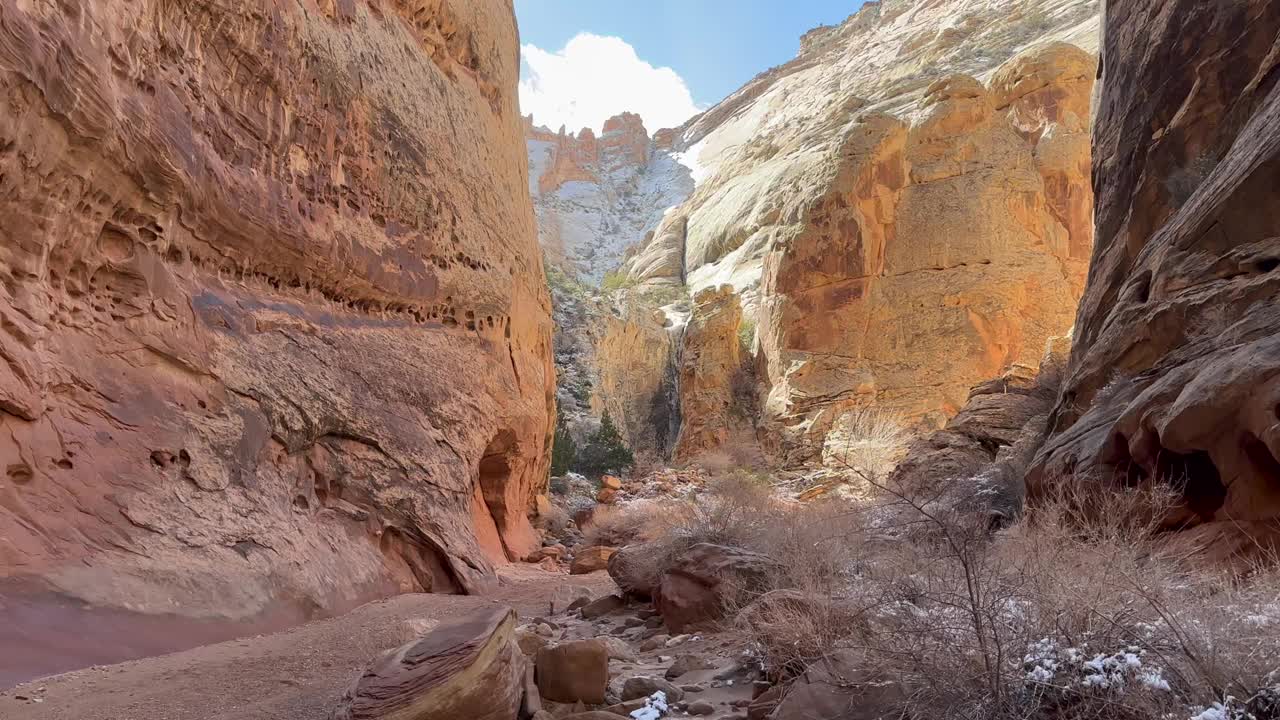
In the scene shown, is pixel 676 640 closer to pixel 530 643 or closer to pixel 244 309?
pixel 530 643

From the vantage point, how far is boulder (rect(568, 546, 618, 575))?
10.8m

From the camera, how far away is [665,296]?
38.2 m

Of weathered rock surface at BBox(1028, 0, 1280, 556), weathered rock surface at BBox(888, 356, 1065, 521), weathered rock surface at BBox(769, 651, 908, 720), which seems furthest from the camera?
weathered rock surface at BBox(888, 356, 1065, 521)

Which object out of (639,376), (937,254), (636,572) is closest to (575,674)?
(636,572)

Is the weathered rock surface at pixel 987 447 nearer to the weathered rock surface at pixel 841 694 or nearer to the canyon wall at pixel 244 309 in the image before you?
the weathered rock surface at pixel 841 694

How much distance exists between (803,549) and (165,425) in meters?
5.21

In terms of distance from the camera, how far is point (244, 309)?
6832 mm

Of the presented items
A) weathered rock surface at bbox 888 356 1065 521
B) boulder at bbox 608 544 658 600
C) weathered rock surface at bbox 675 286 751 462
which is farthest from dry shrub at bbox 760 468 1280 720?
weathered rock surface at bbox 675 286 751 462

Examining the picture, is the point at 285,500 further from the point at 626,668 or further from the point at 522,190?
the point at 522,190

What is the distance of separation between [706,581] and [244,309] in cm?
500

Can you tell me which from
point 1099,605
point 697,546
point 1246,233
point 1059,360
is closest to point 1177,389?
point 1246,233

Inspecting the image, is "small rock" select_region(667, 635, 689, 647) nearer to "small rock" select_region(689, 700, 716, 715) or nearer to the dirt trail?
"small rock" select_region(689, 700, 716, 715)

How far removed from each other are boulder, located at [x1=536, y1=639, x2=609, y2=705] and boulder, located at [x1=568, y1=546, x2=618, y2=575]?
275 inches

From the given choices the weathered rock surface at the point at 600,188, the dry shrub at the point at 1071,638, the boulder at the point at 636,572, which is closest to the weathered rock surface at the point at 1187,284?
the dry shrub at the point at 1071,638
